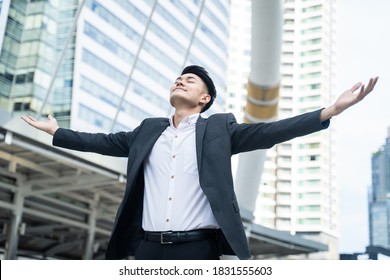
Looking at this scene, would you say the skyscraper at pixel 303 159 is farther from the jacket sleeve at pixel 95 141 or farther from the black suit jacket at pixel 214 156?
the black suit jacket at pixel 214 156

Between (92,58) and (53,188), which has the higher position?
(92,58)

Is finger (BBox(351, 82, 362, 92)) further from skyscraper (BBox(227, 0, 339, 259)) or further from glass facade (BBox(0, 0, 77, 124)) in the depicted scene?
skyscraper (BBox(227, 0, 339, 259))

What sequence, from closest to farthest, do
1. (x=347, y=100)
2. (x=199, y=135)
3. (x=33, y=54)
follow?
(x=347, y=100), (x=199, y=135), (x=33, y=54)

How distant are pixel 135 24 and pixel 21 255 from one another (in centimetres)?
1191

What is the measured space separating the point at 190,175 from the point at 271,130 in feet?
1.34

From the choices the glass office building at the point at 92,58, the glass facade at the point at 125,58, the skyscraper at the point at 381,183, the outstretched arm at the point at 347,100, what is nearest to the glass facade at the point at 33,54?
the glass office building at the point at 92,58

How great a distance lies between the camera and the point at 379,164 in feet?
47.5

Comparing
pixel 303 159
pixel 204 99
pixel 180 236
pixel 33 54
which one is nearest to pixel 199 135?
pixel 204 99

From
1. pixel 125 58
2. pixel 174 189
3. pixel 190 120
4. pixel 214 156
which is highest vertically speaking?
pixel 125 58

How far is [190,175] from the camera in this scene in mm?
2908

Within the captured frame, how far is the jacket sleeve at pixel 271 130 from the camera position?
276 cm

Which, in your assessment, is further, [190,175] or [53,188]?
[53,188]

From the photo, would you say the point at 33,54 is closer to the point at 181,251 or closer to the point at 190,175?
the point at 190,175
